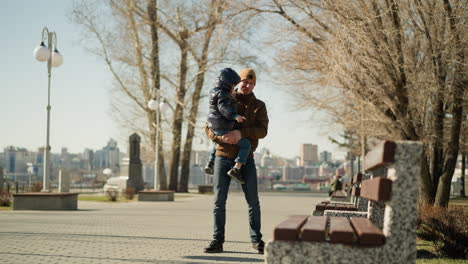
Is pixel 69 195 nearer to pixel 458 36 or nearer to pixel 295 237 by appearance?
pixel 458 36

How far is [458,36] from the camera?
11305mm

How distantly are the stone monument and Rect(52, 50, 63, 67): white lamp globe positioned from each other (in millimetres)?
17940

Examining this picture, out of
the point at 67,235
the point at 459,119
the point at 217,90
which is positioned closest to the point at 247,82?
the point at 217,90

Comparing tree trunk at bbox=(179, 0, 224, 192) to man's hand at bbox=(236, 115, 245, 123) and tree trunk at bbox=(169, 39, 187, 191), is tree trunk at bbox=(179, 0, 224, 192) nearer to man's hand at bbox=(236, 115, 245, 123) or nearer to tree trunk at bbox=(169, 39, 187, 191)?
tree trunk at bbox=(169, 39, 187, 191)

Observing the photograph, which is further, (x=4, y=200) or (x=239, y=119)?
(x=4, y=200)

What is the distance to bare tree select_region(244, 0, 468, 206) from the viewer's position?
11.4 metres

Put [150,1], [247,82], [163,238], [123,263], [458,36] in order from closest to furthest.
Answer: [123,263], [247,82], [163,238], [458,36], [150,1]

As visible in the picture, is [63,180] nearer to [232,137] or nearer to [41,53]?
[41,53]

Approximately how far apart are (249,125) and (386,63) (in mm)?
5880

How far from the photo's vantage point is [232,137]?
21.0 ft

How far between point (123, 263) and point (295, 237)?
2.80 m

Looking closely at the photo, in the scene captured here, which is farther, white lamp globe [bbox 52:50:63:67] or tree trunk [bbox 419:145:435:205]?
white lamp globe [bbox 52:50:63:67]

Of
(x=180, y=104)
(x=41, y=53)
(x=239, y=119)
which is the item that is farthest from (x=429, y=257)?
(x=180, y=104)

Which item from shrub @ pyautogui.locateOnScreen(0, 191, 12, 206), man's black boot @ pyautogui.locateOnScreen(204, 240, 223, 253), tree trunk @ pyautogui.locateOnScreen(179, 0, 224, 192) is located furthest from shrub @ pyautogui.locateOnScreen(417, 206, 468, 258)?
tree trunk @ pyautogui.locateOnScreen(179, 0, 224, 192)
